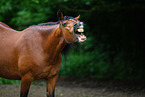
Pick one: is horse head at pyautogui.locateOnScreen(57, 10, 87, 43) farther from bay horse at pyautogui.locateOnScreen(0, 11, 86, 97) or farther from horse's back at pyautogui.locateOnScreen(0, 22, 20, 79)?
horse's back at pyautogui.locateOnScreen(0, 22, 20, 79)

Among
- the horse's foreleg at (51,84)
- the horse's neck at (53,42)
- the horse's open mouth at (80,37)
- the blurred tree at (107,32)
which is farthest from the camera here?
the blurred tree at (107,32)

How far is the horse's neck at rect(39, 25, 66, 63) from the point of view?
11.4ft

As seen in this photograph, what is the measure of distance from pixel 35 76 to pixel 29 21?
6.96 m

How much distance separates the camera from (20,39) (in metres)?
3.58

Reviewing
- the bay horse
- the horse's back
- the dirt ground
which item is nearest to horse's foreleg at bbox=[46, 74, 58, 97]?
the bay horse

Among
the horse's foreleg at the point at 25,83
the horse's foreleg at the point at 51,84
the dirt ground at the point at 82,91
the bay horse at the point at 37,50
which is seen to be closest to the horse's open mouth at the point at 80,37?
the bay horse at the point at 37,50

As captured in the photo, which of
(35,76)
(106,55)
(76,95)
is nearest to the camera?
(35,76)

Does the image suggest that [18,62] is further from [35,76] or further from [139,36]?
[139,36]

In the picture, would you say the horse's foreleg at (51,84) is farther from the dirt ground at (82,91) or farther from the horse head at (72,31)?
the dirt ground at (82,91)

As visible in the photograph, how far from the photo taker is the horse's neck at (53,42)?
3486 millimetres

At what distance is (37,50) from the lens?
3465mm

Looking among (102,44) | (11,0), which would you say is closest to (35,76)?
(11,0)

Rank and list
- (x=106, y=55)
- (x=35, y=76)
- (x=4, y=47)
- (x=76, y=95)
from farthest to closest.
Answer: (x=106, y=55)
(x=76, y=95)
(x=4, y=47)
(x=35, y=76)

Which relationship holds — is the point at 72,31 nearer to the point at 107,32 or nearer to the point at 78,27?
the point at 78,27
